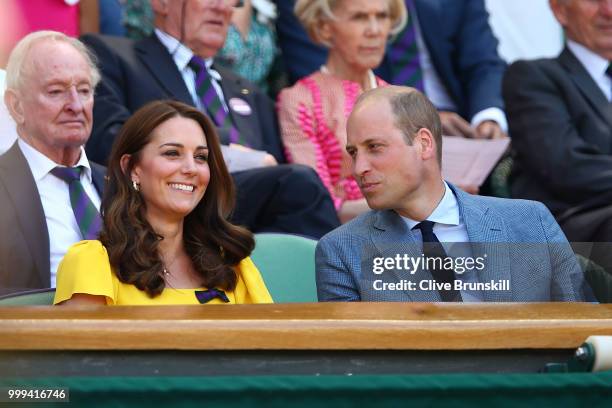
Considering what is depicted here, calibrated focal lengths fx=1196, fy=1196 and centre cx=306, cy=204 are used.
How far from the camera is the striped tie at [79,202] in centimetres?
305

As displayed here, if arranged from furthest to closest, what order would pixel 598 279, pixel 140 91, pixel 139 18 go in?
pixel 139 18 < pixel 140 91 < pixel 598 279

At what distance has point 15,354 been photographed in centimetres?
171

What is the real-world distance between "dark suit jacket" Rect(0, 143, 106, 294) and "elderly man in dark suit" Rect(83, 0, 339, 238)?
1.88ft

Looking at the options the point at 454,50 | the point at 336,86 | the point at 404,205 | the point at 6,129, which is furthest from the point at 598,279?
the point at 454,50

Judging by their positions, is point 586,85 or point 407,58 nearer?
point 586,85

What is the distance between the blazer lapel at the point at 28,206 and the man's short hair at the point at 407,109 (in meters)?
0.85

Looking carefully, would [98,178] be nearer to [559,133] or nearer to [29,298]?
[29,298]

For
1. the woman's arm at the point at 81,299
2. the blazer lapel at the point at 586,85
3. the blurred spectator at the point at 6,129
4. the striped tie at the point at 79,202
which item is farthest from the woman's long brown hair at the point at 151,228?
the blazer lapel at the point at 586,85

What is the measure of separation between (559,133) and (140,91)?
1395 millimetres

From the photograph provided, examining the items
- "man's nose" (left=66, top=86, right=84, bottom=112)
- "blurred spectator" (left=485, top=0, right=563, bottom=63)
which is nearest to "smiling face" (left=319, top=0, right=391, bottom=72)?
"blurred spectator" (left=485, top=0, right=563, bottom=63)

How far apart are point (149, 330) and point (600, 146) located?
2.61 metres

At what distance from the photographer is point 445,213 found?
271 centimetres

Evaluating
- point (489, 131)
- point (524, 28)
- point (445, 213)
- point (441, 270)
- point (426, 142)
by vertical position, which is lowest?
point (489, 131)

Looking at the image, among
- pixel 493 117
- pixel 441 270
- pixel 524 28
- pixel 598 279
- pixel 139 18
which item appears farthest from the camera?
pixel 524 28
